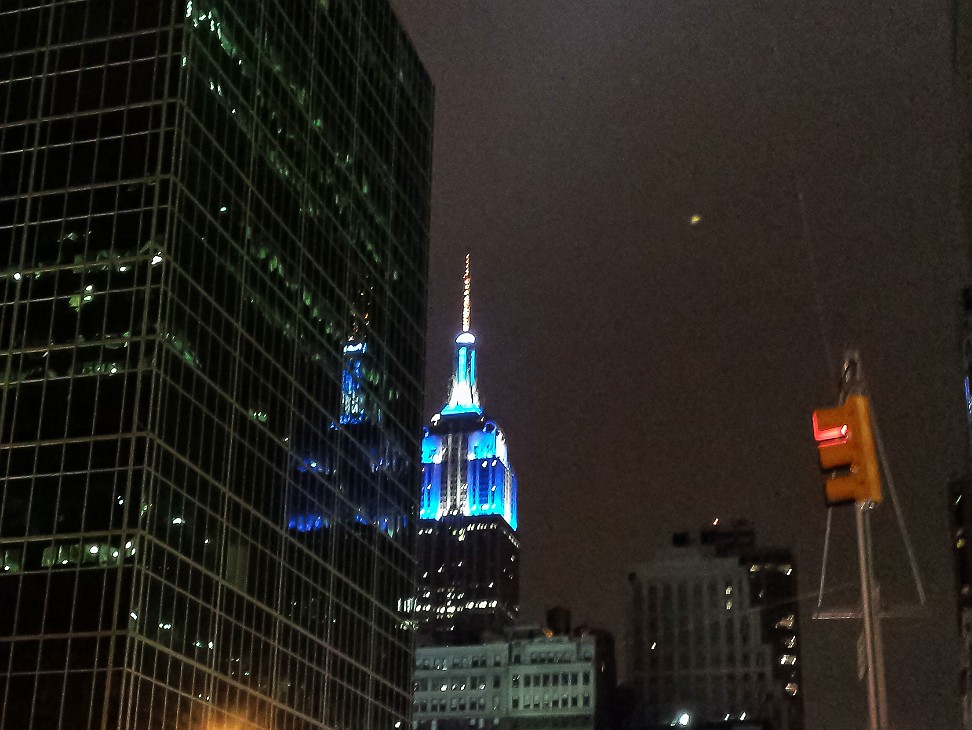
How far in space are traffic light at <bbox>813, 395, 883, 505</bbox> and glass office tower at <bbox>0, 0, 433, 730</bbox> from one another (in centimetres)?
4821

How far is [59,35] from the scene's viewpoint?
77.8 metres

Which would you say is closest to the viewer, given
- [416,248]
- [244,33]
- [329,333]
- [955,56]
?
[955,56]

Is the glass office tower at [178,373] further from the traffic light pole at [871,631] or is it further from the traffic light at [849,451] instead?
the traffic light at [849,451]

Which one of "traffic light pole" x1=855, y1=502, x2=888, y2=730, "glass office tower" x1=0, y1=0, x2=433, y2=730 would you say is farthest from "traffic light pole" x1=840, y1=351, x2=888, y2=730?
"glass office tower" x1=0, y1=0, x2=433, y2=730

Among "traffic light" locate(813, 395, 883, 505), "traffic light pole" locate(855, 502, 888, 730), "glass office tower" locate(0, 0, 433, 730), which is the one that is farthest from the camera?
"glass office tower" locate(0, 0, 433, 730)

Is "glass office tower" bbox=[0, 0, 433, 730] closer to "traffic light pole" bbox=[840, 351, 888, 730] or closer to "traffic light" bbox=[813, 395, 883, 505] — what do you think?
"traffic light pole" bbox=[840, 351, 888, 730]

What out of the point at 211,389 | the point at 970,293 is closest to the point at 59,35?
the point at 211,389

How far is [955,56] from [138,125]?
37.8 meters

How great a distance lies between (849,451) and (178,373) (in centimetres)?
5410

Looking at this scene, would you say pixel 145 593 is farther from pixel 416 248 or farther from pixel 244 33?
pixel 416 248

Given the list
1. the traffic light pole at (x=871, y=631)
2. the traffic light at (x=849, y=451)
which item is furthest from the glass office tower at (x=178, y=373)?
the traffic light at (x=849, y=451)

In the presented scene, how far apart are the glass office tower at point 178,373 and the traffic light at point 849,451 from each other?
158 ft

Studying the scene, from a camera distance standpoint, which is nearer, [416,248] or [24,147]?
[24,147]

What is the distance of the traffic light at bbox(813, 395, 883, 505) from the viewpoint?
22.4 m
